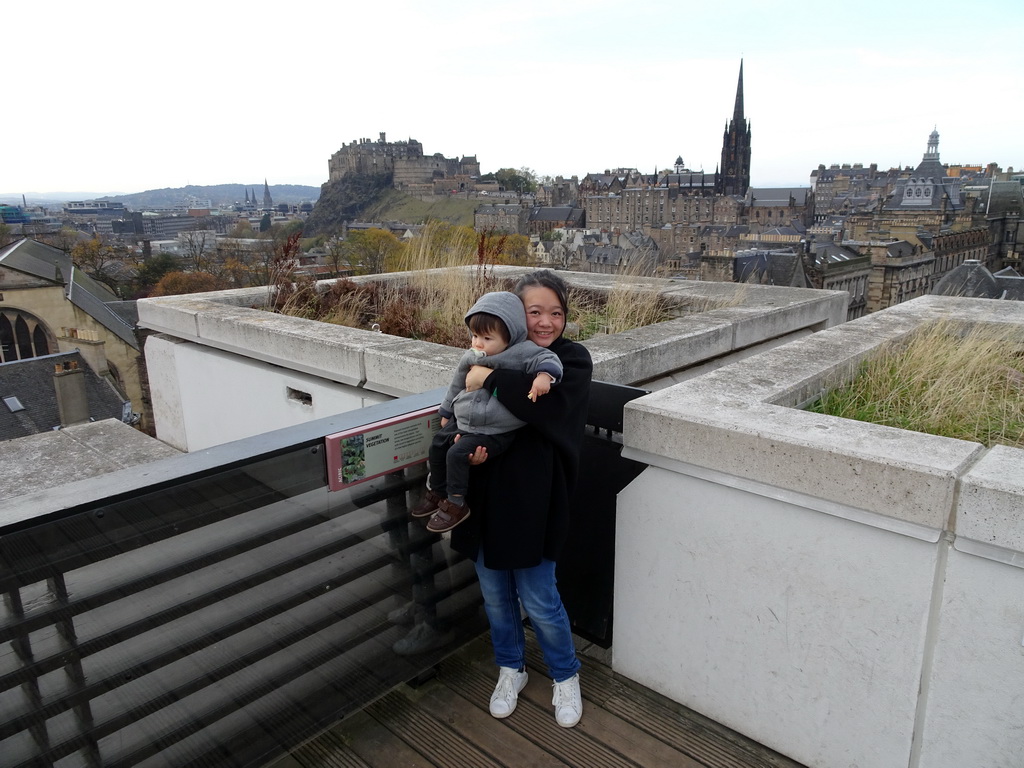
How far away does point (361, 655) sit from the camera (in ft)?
7.89

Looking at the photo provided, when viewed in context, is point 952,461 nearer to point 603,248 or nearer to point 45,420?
point 45,420

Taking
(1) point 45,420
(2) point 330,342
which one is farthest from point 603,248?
(2) point 330,342

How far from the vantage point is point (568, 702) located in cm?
250

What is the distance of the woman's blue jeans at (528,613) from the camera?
2.45 meters

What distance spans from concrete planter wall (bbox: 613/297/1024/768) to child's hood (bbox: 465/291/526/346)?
53 centimetres

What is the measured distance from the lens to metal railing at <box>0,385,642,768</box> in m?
1.63

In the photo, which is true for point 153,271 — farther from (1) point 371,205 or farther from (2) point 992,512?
(1) point 371,205

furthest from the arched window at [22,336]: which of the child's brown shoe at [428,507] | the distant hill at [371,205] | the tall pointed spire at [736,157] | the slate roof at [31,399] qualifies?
the tall pointed spire at [736,157]

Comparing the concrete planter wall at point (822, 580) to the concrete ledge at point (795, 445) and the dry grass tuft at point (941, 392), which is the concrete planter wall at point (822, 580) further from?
the dry grass tuft at point (941, 392)

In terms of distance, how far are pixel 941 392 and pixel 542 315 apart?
1939 millimetres

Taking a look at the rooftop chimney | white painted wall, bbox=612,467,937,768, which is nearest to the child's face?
white painted wall, bbox=612,467,937,768

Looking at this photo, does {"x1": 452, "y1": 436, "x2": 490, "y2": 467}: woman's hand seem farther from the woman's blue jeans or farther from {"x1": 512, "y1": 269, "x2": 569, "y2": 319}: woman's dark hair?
{"x1": 512, "y1": 269, "x2": 569, "y2": 319}: woman's dark hair

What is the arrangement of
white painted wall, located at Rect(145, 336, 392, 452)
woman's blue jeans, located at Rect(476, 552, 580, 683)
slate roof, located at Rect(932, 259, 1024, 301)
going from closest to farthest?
woman's blue jeans, located at Rect(476, 552, 580, 683)
white painted wall, located at Rect(145, 336, 392, 452)
slate roof, located at Rect(932, 259, 1024, 301)

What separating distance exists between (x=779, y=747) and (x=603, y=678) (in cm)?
67
